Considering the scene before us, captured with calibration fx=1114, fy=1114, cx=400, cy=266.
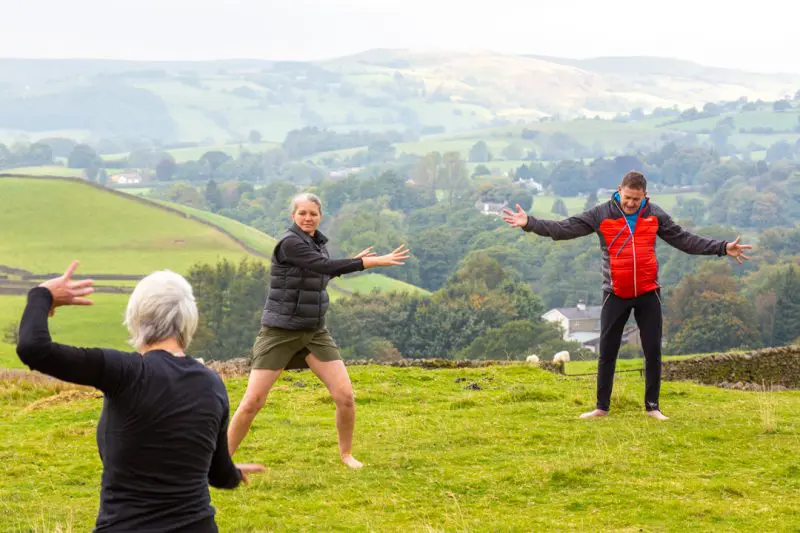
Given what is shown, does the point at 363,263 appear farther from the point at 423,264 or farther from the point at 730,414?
the point at 423,264

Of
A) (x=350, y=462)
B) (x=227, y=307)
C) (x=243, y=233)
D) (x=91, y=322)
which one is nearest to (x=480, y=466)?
(x=350, y=462)

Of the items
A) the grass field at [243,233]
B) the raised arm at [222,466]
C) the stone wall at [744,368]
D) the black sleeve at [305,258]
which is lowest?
the grass field at [243,233]

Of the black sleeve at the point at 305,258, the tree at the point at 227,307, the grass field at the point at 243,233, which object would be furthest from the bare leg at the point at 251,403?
the grass field at the point at 243,233

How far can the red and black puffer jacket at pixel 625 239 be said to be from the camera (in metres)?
12.0

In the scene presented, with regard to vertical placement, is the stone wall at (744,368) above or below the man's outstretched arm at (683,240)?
below

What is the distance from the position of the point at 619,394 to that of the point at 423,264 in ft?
490

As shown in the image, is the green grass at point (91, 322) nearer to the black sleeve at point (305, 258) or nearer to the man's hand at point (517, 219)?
the man's hand at point (517, 219)

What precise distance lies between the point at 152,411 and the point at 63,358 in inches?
19.2

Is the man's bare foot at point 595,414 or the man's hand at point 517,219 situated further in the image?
the man's bare foot at point 595,414

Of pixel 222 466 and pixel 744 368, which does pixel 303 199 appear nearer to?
pixel 222 466

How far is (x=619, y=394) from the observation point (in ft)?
45.6

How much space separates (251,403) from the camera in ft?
32.2

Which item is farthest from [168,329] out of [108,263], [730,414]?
[108,263]

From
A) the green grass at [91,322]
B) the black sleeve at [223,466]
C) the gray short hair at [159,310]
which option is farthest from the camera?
the green grass at [91,322]
